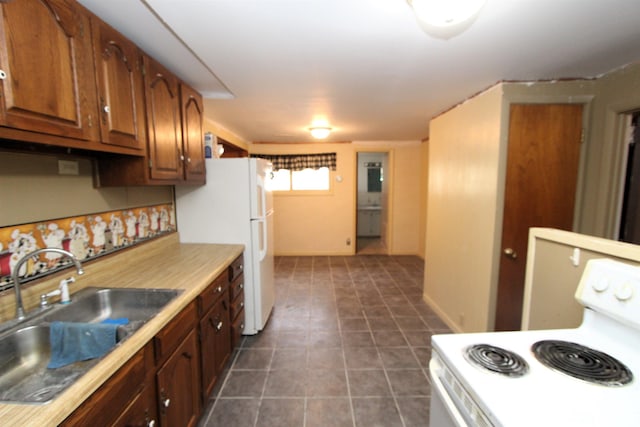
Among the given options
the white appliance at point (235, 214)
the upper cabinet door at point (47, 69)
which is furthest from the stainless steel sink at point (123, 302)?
the white appliance at point (235, 214)

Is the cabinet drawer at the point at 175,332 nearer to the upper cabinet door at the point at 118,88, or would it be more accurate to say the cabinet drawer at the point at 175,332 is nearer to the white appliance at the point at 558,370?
the upper cabinet door at the point at 118,88

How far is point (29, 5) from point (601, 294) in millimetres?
2281

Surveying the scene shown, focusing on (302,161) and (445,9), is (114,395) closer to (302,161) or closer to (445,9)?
(445,9)

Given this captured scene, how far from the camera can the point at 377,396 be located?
192 cm

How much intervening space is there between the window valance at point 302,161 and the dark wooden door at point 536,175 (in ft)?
11.6

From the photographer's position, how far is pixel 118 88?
4.61ft

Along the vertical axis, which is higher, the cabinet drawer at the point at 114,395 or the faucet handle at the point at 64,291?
the faucet handle at the point at 64,291

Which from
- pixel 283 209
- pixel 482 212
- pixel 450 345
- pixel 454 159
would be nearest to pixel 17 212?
pixel 450 345

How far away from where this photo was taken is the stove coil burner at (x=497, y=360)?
85cm

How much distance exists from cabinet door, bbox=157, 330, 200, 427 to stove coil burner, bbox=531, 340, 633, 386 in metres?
1.48

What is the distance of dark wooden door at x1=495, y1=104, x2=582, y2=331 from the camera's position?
2.06 metres

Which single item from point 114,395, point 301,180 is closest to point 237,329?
point 114,395

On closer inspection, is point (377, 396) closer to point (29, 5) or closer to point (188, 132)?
point (188, 132)

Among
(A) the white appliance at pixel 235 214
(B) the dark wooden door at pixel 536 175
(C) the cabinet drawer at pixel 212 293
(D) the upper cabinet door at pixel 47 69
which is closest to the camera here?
(D) the upper cabinet door at pixel 47 69
